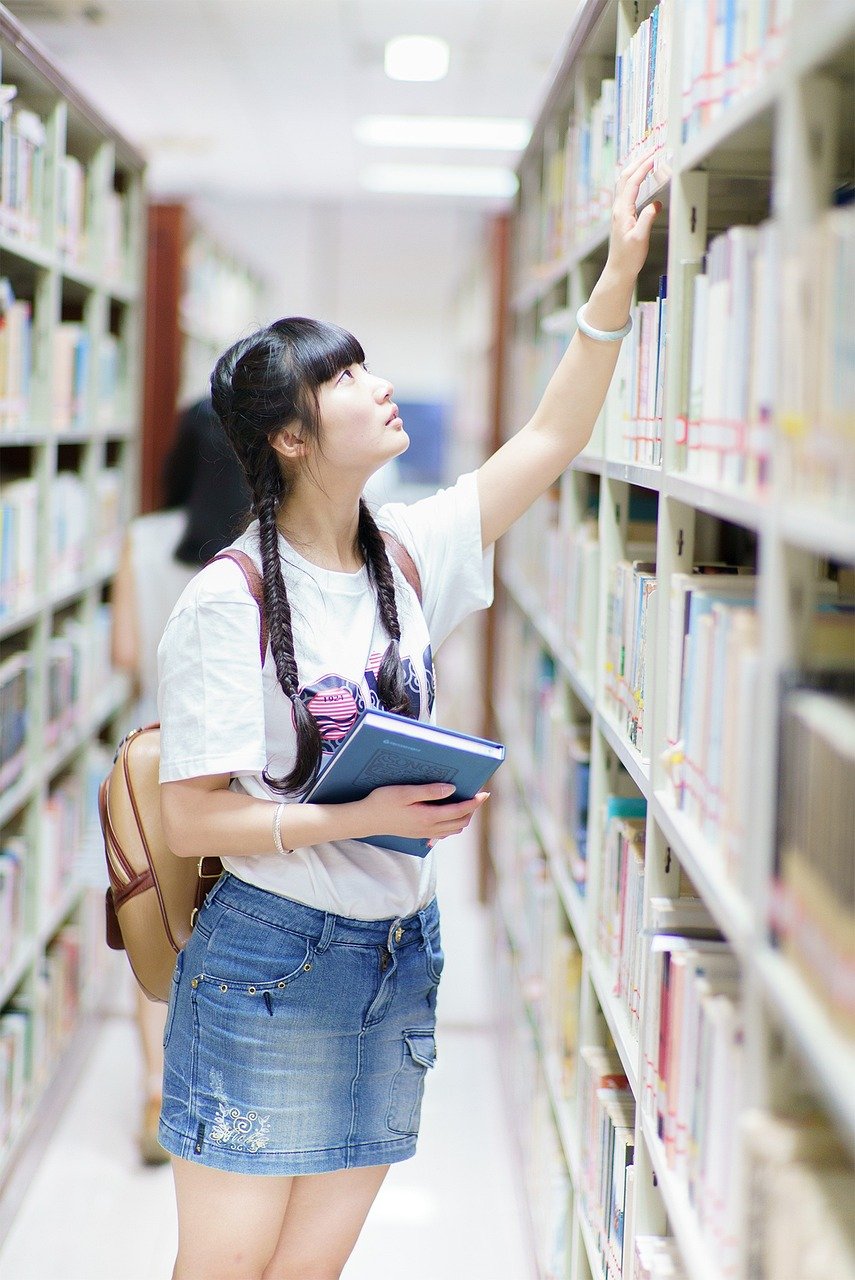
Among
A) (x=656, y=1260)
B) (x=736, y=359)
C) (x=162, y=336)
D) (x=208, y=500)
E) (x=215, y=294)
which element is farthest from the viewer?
(x=215, y=294)

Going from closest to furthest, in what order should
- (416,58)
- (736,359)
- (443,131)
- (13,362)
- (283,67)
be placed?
(736,359) < (13,362) < (416,58) < (283,67) < (443,131)

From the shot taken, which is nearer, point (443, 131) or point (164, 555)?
point (164, 555)

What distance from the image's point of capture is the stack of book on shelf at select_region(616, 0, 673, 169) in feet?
5.23

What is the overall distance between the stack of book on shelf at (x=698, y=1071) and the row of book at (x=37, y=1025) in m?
1.63

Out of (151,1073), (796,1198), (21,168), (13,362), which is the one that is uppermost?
(21,168)

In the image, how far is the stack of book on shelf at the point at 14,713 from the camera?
2.66m

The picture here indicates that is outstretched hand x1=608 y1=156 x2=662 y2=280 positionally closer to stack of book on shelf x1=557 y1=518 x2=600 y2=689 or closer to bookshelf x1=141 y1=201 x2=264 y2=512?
stack of book on shelf x1=557 y1=518 x2=600 y2=689

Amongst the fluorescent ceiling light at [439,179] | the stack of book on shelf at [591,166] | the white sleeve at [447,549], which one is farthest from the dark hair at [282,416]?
the fluorescent ceiling light at [439,179]

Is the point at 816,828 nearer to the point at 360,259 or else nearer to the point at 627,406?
the point at 627,406

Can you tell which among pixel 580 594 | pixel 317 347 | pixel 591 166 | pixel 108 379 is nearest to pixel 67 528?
pixel 108 379

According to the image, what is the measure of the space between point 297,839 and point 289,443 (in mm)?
508

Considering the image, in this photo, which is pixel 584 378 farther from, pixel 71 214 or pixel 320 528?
pixel 71 214

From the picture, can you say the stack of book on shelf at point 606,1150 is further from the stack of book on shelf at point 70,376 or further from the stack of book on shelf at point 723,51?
the stack of book on shelf at point 70,376

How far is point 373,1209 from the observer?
8.95 ft
